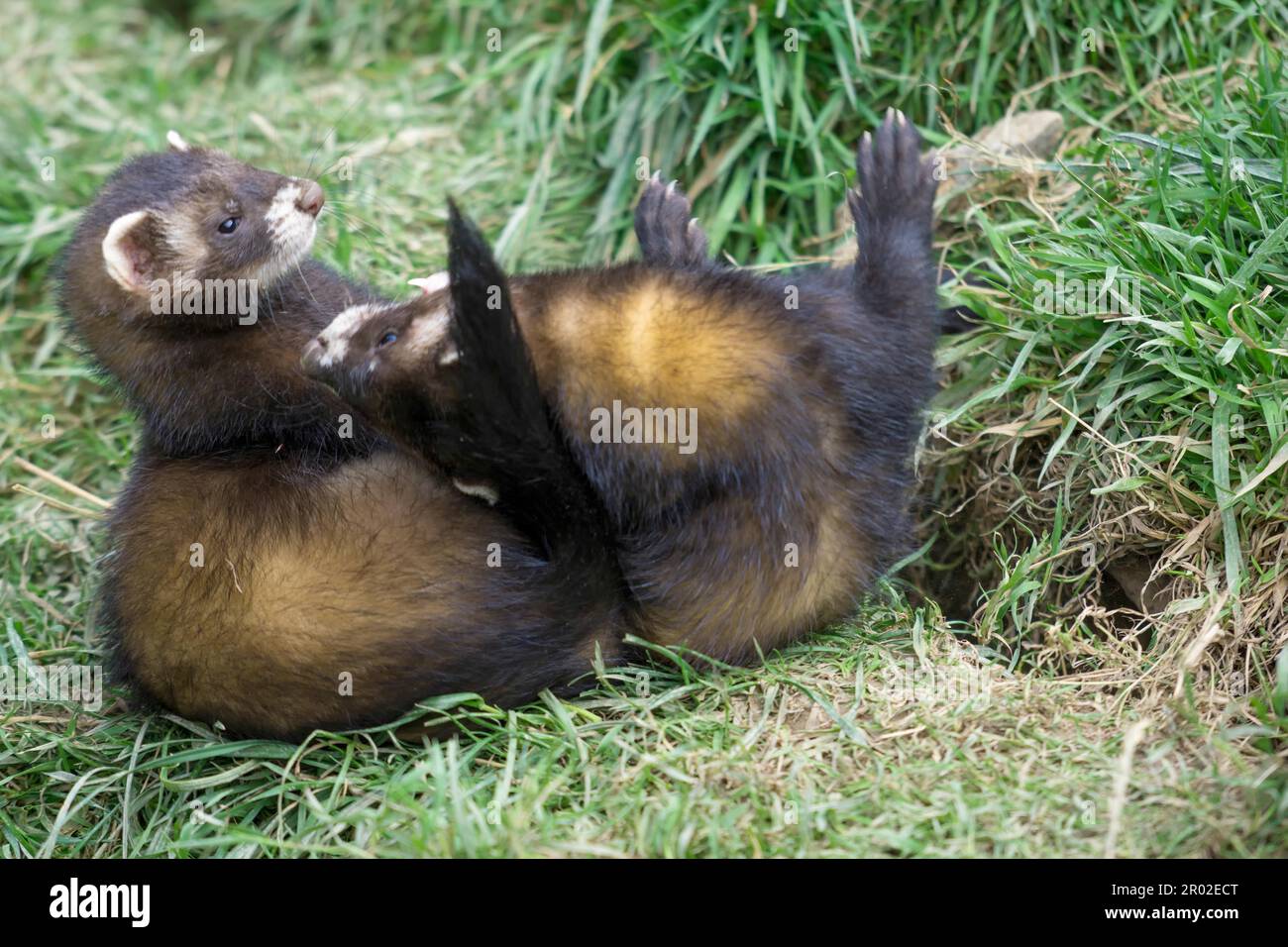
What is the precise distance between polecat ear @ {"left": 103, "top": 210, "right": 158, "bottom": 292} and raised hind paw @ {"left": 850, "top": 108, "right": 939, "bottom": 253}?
2631 millimetres

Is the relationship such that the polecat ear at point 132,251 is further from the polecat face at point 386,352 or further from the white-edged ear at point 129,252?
the polecat face at point 386,352

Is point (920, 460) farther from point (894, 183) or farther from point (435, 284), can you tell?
point (435, 284)

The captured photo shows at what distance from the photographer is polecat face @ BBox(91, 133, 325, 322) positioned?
4.61m

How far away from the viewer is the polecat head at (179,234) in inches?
181

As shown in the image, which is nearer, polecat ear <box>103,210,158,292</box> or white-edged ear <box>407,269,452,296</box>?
white-edged ear <box>407,269,452,296</box>

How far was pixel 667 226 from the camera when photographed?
16.8 feet

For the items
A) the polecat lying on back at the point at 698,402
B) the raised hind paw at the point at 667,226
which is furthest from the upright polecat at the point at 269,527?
the raised hind paw at the point at 667,226

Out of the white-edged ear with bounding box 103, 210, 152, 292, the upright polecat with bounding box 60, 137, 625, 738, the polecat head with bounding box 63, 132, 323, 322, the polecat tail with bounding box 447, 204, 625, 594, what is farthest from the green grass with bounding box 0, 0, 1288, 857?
the white-edged ear with bounding box 103, 210, 152, 292

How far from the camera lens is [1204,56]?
5164mm

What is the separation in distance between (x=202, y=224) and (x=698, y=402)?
7.26 ft

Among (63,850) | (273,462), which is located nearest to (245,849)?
(63,850)

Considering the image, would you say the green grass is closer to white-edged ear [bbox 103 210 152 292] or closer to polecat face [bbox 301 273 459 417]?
polecat face [bbox 301 273 459 417]

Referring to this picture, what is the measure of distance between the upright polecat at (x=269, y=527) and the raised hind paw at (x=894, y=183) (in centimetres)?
163
